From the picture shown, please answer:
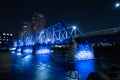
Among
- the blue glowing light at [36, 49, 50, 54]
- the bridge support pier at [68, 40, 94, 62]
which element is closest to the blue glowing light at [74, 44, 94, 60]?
the bridge support pier at [68, 40, 94, 62]

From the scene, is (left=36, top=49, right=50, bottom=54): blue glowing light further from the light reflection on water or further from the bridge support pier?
the light reflection on water

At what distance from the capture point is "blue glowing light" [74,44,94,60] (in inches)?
2425

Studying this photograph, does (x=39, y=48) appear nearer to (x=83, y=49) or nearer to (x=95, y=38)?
(x=83, y=49)

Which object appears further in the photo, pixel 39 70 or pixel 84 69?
pixel 84 69

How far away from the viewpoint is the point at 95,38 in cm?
5328

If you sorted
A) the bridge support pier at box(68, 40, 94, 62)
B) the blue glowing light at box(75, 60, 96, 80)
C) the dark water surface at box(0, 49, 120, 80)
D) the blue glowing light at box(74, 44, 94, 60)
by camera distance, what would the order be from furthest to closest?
the blue glowing light at box(74, 44, 94, 60) < the bridge support pier at box(68, 40, 94, 62) < the blue glowing light at box(75, 60, 96, 80) < the dark water surface at box(0, 49, 120, 80)

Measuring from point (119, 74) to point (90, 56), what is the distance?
54.2 meters

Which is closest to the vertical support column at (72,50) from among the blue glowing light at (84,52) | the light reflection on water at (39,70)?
the blue glowing light at (84,52)

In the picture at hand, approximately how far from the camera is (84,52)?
2527 inches

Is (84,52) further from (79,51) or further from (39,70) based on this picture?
(39,70)

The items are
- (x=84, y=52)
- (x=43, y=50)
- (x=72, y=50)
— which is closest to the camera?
(x=72, y=50)

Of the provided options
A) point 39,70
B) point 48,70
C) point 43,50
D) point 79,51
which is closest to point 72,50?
point 79,51

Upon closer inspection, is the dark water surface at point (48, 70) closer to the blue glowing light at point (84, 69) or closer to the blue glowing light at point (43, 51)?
the blue glowing light at point (84, 69)

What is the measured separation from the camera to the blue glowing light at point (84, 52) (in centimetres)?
6159
